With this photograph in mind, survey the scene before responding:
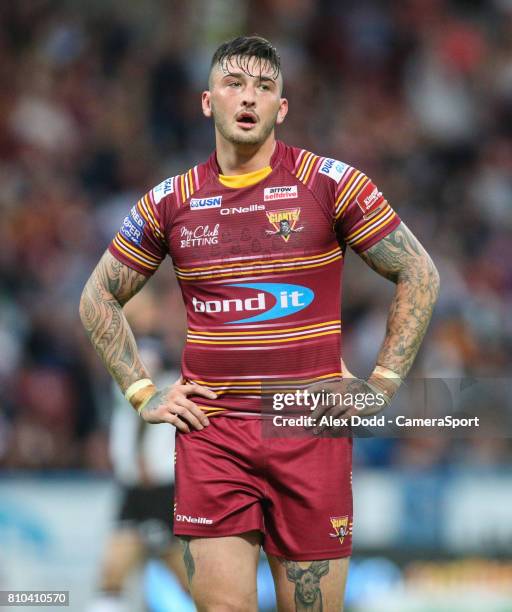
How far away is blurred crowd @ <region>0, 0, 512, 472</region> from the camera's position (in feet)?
30.1

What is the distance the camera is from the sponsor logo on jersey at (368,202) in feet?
A: 15.2

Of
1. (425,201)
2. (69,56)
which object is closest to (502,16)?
(425,201)

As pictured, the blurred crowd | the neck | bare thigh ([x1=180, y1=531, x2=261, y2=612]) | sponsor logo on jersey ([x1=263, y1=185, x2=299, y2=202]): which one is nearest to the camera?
bare thigh ([x1=180, y1=531, x2=261, y2=612])

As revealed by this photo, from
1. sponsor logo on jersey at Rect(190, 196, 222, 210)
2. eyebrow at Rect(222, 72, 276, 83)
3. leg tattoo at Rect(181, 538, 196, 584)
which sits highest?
eyebrow at Rect(222, 72, 276, 83)

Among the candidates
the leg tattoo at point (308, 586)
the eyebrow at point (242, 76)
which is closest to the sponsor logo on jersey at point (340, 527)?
the leg tattoo at point (308, 586)

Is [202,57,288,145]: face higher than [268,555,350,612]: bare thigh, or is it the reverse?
[202,57,288,145]: face

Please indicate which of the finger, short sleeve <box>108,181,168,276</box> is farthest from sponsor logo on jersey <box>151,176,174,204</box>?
the finger

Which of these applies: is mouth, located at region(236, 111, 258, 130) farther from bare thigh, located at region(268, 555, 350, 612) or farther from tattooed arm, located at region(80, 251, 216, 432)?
bare thigh, located at region(268, 555, 350, 612)

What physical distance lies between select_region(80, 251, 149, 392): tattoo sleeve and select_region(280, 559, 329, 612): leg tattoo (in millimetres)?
1023

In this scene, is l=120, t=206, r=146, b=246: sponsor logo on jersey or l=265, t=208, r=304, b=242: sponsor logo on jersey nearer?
l=265, t=208, r=304, b=242: sponsor logo on jersey

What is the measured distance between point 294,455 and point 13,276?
5865 millimetres

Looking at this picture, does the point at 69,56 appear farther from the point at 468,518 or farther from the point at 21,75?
the point at 468,518

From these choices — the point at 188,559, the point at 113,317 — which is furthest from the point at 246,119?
the point at 188,559

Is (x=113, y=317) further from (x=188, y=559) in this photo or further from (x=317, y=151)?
(x=317, y=151)
